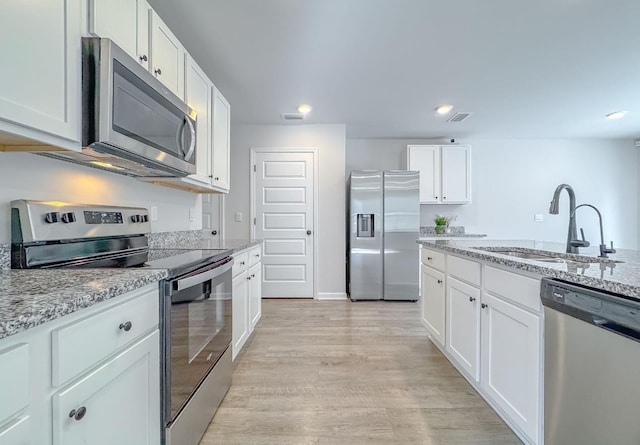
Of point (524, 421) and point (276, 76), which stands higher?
point (276, 76)

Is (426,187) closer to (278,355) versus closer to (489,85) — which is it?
(489,85)

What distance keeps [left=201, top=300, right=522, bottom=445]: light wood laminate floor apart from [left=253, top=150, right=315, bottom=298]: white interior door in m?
1.19

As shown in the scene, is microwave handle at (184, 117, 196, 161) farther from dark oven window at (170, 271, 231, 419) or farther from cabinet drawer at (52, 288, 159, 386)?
cabinet drawer at (52, 288, 159, 386)

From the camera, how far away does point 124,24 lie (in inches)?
54.2

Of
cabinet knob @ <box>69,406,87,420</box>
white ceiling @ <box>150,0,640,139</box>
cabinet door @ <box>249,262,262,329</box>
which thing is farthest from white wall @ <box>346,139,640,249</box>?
cabinet knob @ <box>69,406,87,420</box>

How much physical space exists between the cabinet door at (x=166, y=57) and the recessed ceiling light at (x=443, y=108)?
112 inches

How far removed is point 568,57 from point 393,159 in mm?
2699

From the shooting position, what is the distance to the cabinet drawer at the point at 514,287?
1.28m

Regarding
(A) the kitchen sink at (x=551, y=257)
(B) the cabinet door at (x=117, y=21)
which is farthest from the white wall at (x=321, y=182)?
(B) the cabinet door at (x=117, y=21)

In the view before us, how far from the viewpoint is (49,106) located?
1.01 meters

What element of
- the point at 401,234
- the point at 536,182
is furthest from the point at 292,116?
the point at 536,182

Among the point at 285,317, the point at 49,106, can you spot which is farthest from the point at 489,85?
the point at 49,106

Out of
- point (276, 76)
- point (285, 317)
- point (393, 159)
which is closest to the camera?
point (276, 76)

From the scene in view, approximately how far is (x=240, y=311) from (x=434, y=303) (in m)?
1.54
